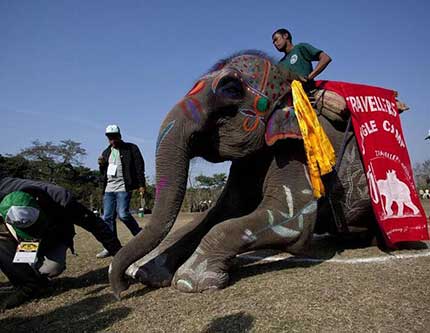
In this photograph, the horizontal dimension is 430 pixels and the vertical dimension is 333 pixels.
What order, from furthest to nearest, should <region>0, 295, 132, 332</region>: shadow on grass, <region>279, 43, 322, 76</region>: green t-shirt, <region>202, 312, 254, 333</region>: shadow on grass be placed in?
<region>279, 43, 322, 76</region>: green t-shirt
<region>0, 295, 132, 332</region>: shadow on grass
<region>202, 312, 254, 333</region>: shadow on grass

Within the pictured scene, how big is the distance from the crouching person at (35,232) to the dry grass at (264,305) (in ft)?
0.69

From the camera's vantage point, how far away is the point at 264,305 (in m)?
2.61

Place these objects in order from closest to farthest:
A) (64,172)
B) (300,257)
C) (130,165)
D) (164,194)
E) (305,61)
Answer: (164,194), (300,257), (305,61), (130,165), (64,172)

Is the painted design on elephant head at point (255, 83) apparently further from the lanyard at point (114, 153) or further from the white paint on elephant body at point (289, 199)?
the lanyard at point (114, 153)

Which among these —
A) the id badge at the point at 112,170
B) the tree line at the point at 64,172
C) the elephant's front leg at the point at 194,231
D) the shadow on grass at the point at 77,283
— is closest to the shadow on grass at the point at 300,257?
the elephant's front leg at the point at 194,231

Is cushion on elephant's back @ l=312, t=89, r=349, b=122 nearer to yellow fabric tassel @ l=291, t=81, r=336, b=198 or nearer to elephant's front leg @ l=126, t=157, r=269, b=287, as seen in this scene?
yellow fabric tassel @ l=291, t=81, r=336, b=198

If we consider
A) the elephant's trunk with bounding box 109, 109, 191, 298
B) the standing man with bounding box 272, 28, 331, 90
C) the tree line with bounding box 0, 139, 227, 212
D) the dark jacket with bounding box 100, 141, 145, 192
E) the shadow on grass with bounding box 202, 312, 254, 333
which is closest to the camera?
the shadow on grass with bounding box 202, 312, 254, 333

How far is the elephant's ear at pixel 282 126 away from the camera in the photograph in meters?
3.80

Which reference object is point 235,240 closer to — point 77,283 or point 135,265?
point 135,265

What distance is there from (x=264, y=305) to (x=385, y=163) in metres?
2.64

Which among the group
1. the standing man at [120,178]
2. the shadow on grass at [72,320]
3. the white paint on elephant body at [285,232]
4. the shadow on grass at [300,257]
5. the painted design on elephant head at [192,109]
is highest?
the painted design on elephant head at [192,109]

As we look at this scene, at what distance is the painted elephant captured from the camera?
3.28 meters

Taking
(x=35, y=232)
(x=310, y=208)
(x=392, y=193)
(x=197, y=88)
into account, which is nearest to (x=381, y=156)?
(x=392, y=193)

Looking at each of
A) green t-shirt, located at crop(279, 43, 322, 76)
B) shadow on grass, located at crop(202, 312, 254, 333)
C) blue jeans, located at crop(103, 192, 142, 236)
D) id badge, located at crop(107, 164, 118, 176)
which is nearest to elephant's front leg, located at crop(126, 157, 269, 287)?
shadow on grass, located at crop(202, 312, 254, 333)
